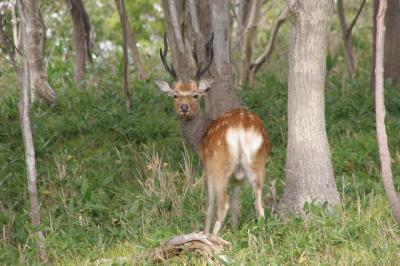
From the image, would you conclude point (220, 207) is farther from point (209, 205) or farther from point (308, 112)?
point (308, 112)

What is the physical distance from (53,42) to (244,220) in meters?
12.0

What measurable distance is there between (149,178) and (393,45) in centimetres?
529

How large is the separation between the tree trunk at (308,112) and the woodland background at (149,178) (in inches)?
10.1

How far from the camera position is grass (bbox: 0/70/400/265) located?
720 cm

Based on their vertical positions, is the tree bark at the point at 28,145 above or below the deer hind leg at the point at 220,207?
above

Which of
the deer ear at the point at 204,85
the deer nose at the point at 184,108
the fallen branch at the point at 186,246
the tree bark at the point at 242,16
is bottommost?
the fallen branch at the point at 186,246

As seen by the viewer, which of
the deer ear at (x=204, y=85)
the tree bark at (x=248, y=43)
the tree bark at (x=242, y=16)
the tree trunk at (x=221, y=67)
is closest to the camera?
the deer ear at (x=204, y=85)

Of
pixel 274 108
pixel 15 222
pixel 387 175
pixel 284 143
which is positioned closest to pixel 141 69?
pixel 274 108

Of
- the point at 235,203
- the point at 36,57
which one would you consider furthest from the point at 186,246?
the point at 36,57

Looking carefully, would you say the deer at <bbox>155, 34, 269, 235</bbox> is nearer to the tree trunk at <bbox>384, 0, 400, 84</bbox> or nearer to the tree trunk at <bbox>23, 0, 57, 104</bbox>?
the tree trunk at <bbox>23, 0, 57, 104</bbox>

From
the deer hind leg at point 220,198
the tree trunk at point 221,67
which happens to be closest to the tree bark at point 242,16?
the tree trunk at point 221,67

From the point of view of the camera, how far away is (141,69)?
1403cm

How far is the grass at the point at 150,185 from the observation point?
284 inches

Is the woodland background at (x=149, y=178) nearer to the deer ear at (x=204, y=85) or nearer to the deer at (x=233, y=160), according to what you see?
the deer at (x=233, y=160)
